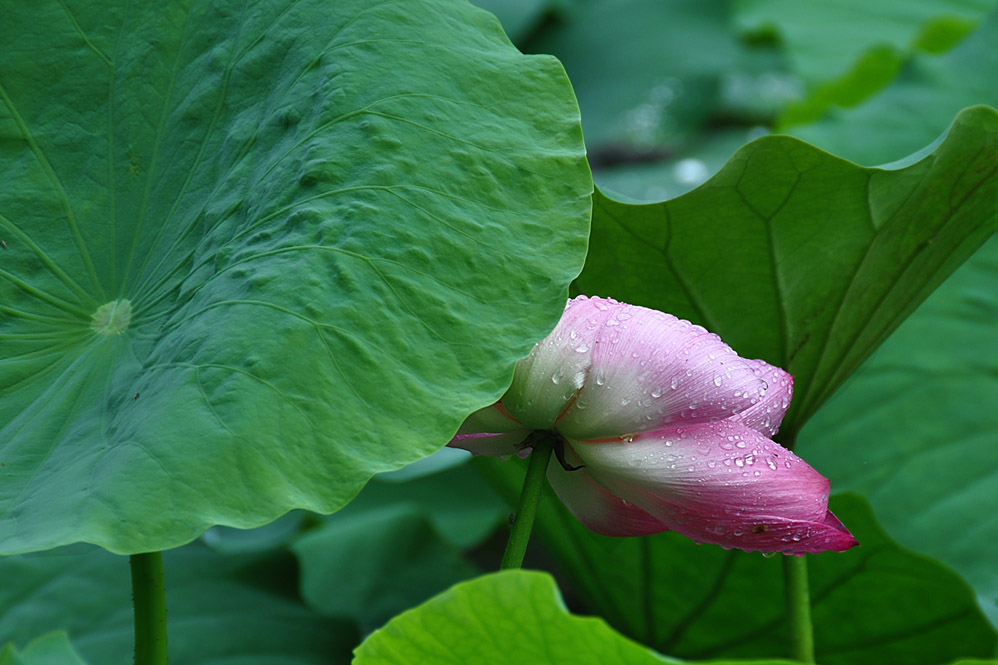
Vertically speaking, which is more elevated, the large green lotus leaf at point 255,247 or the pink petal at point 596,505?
the large green lotus leaf at point 255,247

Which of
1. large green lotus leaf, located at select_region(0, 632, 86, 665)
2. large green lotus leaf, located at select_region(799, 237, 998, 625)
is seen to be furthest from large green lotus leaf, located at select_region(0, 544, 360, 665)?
large green lotus leaf, located at select_region(799, 237, 998, 625)

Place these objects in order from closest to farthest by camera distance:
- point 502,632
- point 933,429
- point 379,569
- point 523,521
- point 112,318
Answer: point 502,632, point 523,521, point 112,318, point 933,429, point 379,569

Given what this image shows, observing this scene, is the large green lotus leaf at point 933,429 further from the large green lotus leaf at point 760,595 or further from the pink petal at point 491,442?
the pink petal at point 491,442

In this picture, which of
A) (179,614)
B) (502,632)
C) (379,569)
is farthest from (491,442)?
(379,569)

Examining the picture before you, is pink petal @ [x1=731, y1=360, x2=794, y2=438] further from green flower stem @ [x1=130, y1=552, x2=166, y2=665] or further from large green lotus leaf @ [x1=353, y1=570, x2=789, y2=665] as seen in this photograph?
green flower stem @ [x1=130, y1=552, x2=166, y2=665]

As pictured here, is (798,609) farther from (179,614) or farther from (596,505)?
(179,614)

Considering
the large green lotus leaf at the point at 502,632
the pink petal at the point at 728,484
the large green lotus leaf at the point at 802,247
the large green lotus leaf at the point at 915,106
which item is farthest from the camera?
the large green lotus leaf at the point at 915,106

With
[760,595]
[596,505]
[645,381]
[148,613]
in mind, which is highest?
[645,381]

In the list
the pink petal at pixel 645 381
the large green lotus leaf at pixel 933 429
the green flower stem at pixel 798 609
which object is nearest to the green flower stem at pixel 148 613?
the pink petal at pixel 645 381
